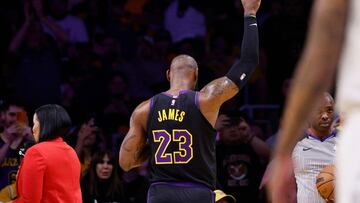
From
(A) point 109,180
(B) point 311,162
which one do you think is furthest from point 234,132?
(B) point 311,162

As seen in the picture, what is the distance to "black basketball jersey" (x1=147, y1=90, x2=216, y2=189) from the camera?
6.56 metres

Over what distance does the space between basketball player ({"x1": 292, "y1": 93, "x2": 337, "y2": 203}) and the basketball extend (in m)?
0.21

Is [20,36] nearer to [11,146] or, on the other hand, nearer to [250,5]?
[11,146]

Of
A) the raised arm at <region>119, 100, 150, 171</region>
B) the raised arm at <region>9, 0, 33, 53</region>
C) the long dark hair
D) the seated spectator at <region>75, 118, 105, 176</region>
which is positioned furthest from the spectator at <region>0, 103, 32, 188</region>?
the raised arm at <region>119, 100, 150, 171</region>

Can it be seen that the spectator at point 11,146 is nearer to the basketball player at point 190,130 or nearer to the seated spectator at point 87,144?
the seated spectator at point 87,144

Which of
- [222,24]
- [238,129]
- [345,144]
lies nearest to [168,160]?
[238,129]

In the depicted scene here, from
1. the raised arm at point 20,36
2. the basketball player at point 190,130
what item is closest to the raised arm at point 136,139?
the basketball player at point 190,130

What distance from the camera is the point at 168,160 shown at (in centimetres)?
662

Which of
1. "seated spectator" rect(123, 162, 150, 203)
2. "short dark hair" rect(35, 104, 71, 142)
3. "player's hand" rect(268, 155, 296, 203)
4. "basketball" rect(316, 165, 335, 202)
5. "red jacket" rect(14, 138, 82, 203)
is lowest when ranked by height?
"seated spectator" rect(123, 162, 150, 203)

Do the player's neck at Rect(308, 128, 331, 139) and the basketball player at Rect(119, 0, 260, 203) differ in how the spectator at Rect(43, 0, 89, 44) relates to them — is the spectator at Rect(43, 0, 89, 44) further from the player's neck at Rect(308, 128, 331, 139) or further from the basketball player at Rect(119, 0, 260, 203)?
the basketball player at Rect(119, 0, 260, 203)

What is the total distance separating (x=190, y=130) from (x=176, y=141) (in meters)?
0.14

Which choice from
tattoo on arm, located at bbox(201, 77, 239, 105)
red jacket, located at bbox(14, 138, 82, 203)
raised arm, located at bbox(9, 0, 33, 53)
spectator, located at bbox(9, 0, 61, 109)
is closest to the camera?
tattoo on arm, located at bbox(201, 77, 239, 105)

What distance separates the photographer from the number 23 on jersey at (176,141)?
6578mm

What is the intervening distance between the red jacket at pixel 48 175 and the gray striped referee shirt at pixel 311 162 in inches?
76.0
